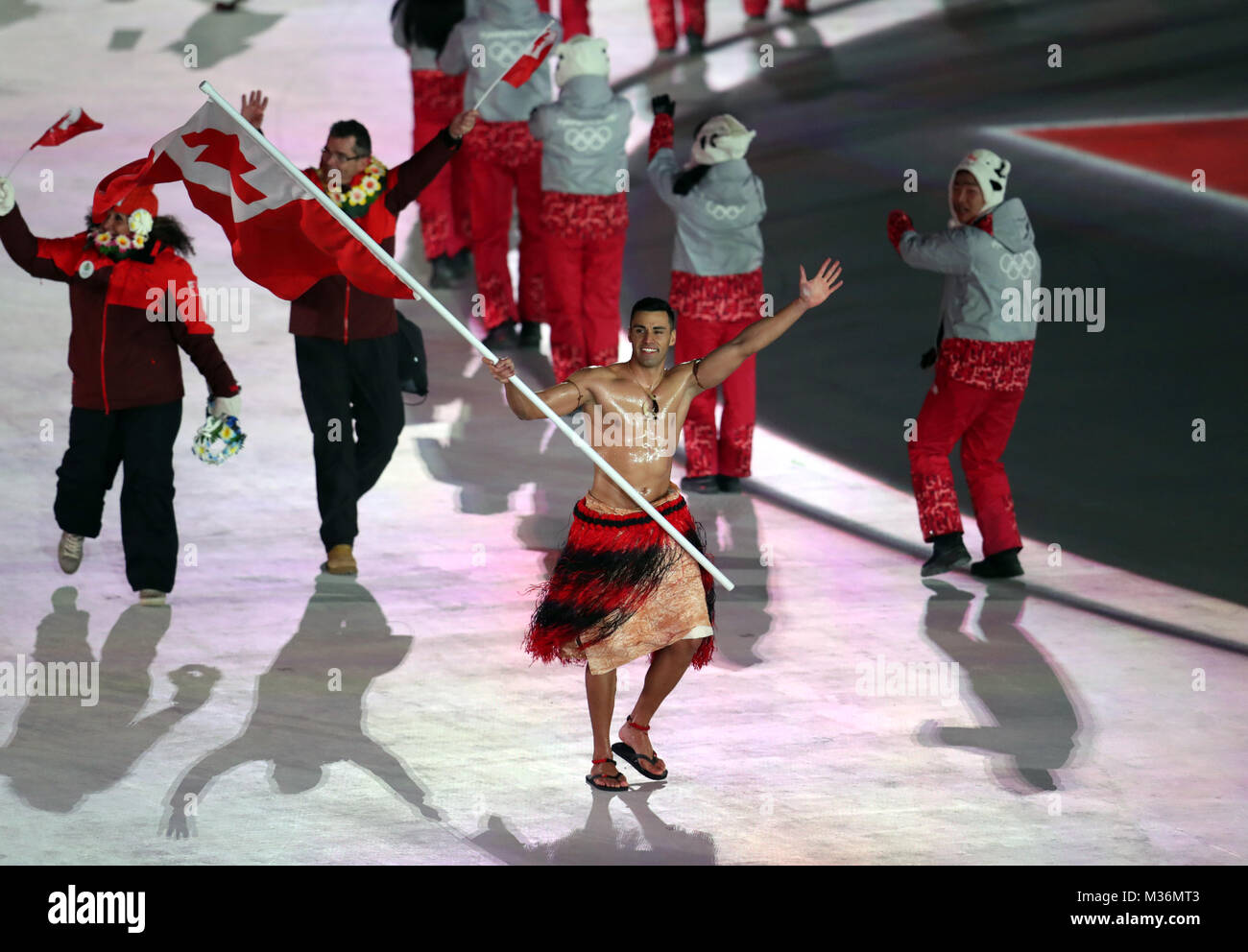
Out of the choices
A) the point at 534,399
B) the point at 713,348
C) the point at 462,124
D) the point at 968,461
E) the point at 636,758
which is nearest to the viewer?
the point at 534,399

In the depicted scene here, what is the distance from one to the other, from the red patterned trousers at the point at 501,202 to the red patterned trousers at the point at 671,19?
6395mm

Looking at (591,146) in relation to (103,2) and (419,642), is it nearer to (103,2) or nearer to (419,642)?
(419,642)

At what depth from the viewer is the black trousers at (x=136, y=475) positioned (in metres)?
8.30

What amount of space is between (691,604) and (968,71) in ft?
39.4

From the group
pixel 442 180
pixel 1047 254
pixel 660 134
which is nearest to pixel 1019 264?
pixel 660 134

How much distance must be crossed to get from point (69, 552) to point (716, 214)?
3570 mm

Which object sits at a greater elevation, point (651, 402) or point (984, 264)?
point (984, 264)

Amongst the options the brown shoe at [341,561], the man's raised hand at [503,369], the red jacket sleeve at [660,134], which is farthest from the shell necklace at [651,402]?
the red jacket sleeve at [660,134]

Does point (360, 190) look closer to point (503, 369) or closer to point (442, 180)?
point (503, 369)

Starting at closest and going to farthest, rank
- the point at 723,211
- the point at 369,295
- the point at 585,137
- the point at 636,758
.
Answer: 1. the point at 636,758
2. the point at 369,295
3. the point at 723,211
4. the point at 585,137

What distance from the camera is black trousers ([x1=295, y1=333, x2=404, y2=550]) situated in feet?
28.7

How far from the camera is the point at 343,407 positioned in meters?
8.78

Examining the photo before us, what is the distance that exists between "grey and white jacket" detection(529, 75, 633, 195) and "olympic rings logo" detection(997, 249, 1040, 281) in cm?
287

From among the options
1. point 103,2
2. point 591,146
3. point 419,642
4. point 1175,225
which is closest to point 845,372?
point 591,146
